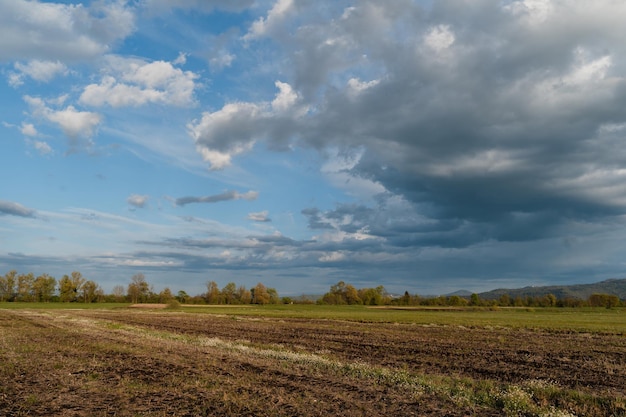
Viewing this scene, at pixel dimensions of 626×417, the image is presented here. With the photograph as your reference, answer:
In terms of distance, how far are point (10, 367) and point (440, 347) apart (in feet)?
80.1

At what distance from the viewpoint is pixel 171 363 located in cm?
1906

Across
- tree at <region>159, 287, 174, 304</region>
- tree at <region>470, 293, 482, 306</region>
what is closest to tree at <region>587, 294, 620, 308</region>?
tree at <region>470, 293, 482, 306</region>

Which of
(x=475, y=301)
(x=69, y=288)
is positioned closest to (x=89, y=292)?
(x=69, y=288)

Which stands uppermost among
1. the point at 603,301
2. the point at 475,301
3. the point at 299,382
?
the point at 299,382

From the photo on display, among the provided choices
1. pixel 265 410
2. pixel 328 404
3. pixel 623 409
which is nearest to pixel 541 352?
pixel 623 409

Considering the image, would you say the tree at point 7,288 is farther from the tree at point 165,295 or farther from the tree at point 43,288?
the tree at point 165,295

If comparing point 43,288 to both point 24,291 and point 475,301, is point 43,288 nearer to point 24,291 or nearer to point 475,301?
point 24,291

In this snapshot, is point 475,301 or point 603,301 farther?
point 475,301

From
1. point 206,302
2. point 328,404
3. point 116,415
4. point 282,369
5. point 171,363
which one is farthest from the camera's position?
point 206,302

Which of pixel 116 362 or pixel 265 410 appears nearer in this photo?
pixel 265 410

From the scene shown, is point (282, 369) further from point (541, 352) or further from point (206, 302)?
point (206, 302)

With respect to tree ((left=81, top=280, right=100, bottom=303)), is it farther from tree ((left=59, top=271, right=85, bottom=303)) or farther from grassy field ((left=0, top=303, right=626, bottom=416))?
grassy field ((left=0, top=303, right=626, bottom=416))

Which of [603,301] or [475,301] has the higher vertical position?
[603,301]

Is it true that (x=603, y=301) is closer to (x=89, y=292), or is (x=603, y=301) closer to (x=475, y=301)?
(x=475, y=301)
